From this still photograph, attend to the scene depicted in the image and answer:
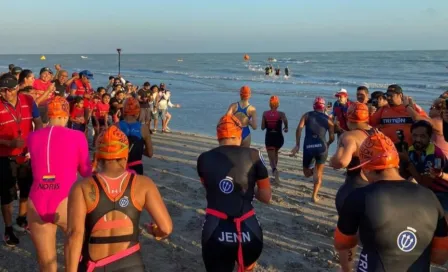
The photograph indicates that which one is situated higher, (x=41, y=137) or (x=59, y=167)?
(x=41, y=137)

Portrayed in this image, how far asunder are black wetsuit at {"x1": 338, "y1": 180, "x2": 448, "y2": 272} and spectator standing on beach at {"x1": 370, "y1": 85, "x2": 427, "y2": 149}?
3601 mm

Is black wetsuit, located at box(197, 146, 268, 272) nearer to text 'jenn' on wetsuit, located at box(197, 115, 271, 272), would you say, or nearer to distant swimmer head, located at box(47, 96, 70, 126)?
text 'jenn' on wetsuit, located at box(197, 115, 271, 272)

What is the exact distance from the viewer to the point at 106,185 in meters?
2.79

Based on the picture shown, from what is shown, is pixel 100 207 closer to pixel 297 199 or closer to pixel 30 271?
pixel 30 271

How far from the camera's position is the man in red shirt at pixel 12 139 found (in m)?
4.84

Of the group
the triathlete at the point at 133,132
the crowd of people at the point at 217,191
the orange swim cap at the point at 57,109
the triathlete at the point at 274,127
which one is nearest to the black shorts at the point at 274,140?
the triathlete at the point at 274,127

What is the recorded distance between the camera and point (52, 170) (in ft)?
12.1

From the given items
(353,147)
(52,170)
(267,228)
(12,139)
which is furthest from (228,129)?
(267,228)

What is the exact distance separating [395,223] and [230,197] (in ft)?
4.95

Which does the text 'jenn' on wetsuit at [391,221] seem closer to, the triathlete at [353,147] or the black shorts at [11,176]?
the triathlete at [353,147]

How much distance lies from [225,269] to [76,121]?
677 centimetres

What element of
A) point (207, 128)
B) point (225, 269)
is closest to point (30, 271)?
point (225, 269)

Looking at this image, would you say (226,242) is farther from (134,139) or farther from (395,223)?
(134,139)

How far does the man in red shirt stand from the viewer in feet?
15.9
